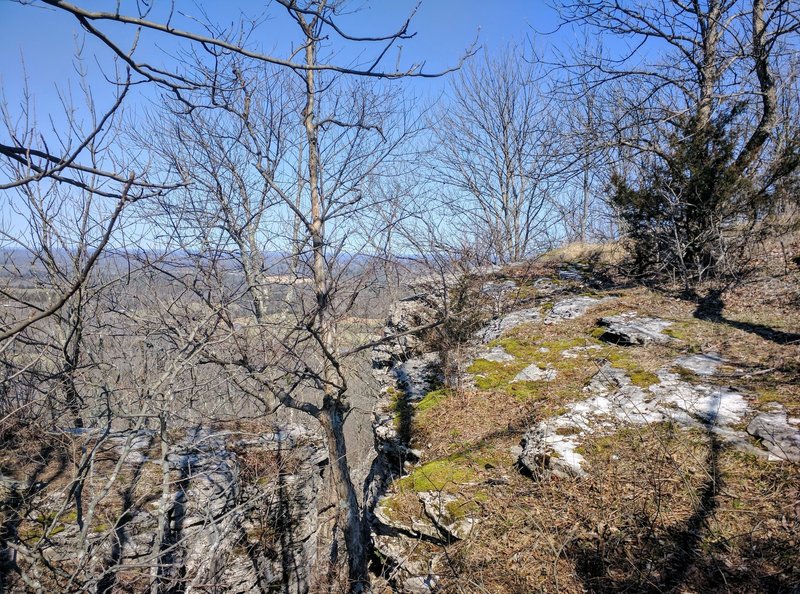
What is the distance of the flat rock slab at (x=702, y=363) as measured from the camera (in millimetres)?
4305

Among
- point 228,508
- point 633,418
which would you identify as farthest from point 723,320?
point 228,508

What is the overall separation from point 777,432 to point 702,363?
1.37 meters

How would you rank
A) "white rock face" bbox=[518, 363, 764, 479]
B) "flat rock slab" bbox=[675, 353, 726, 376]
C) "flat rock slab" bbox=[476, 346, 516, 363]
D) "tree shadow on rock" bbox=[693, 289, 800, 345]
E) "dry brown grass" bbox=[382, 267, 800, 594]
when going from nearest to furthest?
1. "dry brown grass" bbox=[382, 267, 800, 594]
2. "white rock face" bbox=[518, 363, 764, 479]
3. "flat rock slab" bbox=[675, 353, 726, 376]
4. "tree shadow on rock" bbox=[693, 289, 800, 345]
5. "flat rock slab" bbox=[476, 346, 516, 363]

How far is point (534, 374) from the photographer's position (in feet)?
16.7

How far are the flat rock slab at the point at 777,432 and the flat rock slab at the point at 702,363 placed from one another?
82 centimetres

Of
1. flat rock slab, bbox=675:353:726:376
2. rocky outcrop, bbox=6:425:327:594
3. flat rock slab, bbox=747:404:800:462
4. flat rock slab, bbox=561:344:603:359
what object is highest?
flat rock slab, bbox=561:344:603:359

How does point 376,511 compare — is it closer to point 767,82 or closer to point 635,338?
point 635,338

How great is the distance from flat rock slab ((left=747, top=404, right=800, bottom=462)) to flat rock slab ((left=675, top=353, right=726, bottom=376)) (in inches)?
32.2

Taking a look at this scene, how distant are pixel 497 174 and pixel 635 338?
13.6 meters

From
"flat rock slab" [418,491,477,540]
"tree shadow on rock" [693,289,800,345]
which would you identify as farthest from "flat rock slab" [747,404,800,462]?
"flat rock slab" [418,491,477,540]

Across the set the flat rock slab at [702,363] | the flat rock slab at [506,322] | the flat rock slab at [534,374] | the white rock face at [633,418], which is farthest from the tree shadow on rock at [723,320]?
the flat rock slab at [534,374]

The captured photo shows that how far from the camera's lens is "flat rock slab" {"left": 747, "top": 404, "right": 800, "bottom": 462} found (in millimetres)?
2988

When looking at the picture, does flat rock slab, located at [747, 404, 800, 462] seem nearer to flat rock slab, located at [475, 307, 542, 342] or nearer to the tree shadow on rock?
the tree shadow on rock

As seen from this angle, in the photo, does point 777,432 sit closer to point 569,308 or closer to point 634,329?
point 634,329
